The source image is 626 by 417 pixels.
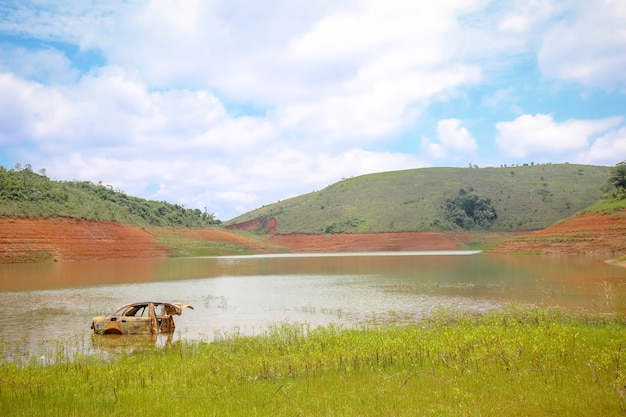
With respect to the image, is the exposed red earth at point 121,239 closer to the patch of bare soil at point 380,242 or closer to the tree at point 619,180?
the tree at point 619,180

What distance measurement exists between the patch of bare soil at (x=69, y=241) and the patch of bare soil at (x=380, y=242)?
45.3 meters

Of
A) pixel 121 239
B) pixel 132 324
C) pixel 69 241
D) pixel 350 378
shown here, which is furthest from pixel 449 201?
pixel 350 378

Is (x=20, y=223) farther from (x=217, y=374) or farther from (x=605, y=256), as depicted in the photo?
(x=605, y=256)

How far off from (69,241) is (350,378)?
84.7 m

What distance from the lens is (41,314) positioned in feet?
95.8

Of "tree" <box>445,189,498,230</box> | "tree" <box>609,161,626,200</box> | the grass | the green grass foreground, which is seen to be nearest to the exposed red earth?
the grass

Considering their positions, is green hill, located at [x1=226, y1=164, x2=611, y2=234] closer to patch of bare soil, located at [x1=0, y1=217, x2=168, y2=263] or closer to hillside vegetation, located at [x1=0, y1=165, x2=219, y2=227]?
hillside vegetation, located at [x1=0, y1=165, x2=219, y2=227]

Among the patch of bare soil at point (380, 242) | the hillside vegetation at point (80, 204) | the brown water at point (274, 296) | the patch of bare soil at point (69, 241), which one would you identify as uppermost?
the hillside vegetation at point (80, 204)

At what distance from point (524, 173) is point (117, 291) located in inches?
6263

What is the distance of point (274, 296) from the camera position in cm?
3850

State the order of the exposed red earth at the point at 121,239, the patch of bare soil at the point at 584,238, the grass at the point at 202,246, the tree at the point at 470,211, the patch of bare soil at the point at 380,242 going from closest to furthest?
the patch of bare soil at the point at 584,238
the exposed red earth at the point at 121,239
the grass at the point at 202,246
the patch of bare soil at the point at 380,242
the tree at the point at 470,211

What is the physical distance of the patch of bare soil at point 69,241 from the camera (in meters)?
77.6

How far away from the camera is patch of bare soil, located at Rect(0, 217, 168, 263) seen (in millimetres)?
77562

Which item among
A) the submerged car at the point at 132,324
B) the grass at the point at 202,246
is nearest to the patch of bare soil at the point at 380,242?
the grass at the point at 202,246
